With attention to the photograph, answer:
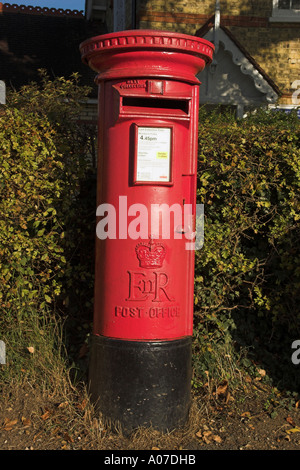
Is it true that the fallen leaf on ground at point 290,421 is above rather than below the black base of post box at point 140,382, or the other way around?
below

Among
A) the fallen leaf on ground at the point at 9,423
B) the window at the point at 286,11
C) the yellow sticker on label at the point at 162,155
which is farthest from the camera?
the window at the point at 286,11

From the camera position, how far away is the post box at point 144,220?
329 centimetres

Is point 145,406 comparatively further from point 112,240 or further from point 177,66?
point 177,66

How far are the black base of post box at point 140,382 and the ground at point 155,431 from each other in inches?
4.0

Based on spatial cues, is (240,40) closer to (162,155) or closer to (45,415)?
(162,155)

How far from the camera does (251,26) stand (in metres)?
10.8

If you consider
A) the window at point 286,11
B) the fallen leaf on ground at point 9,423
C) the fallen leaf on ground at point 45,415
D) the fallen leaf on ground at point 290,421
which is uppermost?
the window at point 286,11

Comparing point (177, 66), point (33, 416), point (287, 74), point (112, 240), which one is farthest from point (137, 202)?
point (287, 74)

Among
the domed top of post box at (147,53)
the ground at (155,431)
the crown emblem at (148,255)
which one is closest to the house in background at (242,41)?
the domed top of post box at (147,53)

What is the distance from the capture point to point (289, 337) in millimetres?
4488

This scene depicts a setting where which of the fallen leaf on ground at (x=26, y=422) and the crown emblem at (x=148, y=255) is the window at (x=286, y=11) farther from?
the fallen leaf on ground at (x=26, y=422)

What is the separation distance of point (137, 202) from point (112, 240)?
319 millimetres

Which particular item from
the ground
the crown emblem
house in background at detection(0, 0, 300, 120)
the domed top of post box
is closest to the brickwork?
house in background at detection(0, 0, 300, 120)

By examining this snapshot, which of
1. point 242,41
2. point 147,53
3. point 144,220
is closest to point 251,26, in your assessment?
point 242,41
